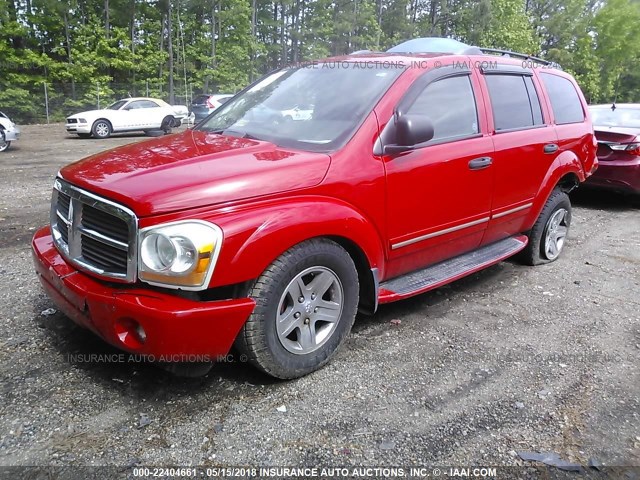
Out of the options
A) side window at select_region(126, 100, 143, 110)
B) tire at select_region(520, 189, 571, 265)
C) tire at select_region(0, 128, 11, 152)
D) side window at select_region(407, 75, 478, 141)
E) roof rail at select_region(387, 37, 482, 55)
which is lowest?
tire at select_region(520, 189, 571, 265)

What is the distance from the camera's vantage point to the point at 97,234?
2.65 m

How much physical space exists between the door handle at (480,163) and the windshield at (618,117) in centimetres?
548

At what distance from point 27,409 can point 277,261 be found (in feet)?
4.77

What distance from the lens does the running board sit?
3.37 m

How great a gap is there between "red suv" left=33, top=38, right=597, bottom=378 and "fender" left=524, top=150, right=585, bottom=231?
15 cm

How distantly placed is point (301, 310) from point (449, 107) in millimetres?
1887

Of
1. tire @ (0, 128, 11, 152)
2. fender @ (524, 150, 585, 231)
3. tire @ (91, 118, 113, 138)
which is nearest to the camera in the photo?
fender @ (524, 150, 585, 231)

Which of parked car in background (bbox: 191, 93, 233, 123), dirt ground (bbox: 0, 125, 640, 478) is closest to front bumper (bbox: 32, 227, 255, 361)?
dirt ground (bbox: 0, 125, 640, 478)

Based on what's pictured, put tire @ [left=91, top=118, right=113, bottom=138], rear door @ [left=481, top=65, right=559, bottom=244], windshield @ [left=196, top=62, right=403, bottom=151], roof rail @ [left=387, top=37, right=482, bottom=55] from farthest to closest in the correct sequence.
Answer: tire @ [left=91, top=118, right=113, bottom=138]
roof rail @ [left=387, top=37, right=482, bottom=55]
rear door @ [left=481, top=65, right=559, bottom=244]
windshield @ [left=196, top=62, right=403, bottom=151]

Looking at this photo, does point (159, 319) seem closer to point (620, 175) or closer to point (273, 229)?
point (273, 229)

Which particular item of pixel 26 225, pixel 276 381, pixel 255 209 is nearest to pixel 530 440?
pixel 276 381

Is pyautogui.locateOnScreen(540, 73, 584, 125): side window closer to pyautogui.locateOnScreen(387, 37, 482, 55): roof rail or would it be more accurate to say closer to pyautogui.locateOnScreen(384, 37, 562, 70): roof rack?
pyautogui.locateOnScreen(384, 37, 562, 70): roof rack

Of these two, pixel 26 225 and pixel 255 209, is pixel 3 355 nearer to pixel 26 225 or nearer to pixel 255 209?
pixel 255 209

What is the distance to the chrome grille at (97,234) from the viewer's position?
2.47m
